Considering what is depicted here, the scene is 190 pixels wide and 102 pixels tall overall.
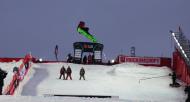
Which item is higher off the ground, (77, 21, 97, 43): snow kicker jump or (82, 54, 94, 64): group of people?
(77, 21, 97, 43): snow kicker jump

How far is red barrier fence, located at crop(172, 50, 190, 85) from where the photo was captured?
3905cm

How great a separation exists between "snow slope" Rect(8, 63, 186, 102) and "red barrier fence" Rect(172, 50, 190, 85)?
2.61 feet

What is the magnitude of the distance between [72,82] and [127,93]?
4.29 metres

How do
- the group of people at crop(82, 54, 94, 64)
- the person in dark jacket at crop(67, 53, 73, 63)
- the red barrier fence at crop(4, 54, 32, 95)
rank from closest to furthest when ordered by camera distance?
Result: the red barrier fence at crop(4, 54, 32, 95)
the person in dark jacket at crop(67, 53, 73, 63)
the group of people at crop(82, 54, 94, 64)

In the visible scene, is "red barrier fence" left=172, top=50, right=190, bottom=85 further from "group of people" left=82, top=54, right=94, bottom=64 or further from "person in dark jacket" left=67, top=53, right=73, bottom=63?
"person in dark jacket" left=67, top=53, right=73, bottom=63

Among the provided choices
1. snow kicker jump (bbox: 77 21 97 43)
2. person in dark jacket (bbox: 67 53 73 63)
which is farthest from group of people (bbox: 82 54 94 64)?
snow kicker jump (bbox: 77 21 97 43)

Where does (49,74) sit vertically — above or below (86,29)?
below

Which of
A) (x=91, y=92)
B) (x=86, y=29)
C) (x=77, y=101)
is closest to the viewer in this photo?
(x=77, y=101)

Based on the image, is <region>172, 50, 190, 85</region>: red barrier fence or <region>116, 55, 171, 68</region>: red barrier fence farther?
<region>116, 55, 171, 68</region>: red barrier fence

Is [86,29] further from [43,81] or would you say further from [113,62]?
[43,81]

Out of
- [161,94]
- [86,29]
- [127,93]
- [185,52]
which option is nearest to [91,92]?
[127,93]

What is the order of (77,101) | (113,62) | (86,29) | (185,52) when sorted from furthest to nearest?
(86,29)
(113,62)
(185,52)
(77,101)

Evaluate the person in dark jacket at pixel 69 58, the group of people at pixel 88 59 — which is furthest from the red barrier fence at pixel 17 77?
the group of people at pixel 88 59

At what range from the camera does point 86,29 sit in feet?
172
